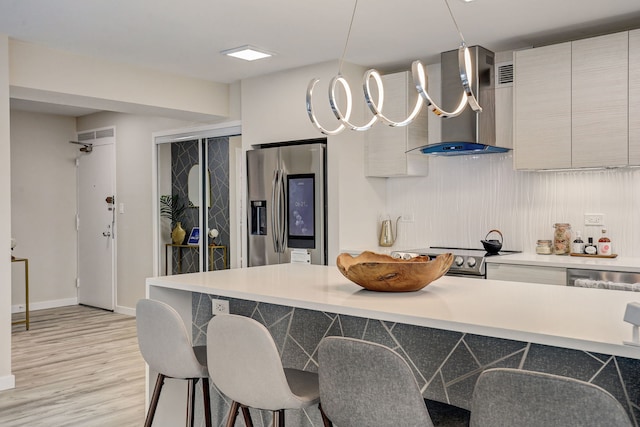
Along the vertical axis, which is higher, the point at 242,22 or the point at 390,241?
the point at 242,22

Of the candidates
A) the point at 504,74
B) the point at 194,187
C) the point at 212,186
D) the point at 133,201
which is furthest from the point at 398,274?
the point at 133,201

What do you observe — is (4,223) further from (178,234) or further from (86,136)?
(86,136)

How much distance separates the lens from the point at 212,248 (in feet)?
19.5

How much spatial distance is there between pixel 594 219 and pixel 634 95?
0.94m

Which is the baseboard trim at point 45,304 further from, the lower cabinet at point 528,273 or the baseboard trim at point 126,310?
the lower cabinet at point 528,273

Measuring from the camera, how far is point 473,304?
2049 millimetres

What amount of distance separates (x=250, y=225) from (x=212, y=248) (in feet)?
2.77

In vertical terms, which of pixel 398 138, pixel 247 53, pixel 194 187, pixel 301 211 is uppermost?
pixel 247 53

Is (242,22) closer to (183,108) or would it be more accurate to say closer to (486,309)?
(183,108)

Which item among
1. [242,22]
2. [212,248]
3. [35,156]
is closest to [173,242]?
[212,248]

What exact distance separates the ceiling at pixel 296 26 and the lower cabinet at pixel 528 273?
161cm

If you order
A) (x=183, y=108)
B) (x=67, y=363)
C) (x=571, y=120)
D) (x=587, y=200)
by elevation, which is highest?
(x=183, y=108)

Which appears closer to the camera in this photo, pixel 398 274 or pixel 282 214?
pixel 398 274

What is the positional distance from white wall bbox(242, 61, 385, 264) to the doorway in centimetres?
269
